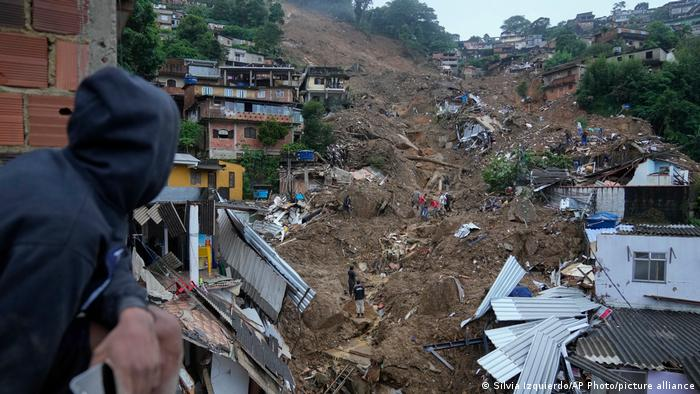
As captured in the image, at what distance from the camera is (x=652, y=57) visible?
117 feet

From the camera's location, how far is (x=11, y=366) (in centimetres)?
90

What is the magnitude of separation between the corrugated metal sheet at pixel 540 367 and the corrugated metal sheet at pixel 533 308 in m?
1.11

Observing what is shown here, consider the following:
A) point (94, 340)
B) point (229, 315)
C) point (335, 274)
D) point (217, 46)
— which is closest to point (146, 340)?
point (94, 340)

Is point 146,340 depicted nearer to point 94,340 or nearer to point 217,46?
point 94,340

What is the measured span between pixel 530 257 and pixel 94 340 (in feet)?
51.8

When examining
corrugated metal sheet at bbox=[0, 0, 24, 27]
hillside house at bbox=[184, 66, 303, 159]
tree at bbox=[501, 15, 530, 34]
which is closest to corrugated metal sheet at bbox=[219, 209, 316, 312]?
corrugated metal sheet at bbox=[0, 0, 24, 27]

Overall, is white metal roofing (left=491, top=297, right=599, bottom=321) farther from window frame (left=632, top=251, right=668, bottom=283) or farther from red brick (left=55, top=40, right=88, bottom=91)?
red brick (left=55, top=40, right=88, bottom=91)

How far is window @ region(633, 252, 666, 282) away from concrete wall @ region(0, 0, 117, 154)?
10.4 meters

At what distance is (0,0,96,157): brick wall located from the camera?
2719 mm

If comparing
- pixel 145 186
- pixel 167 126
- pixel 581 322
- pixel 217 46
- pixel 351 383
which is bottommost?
pixel 351 383

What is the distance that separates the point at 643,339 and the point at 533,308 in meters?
2.07

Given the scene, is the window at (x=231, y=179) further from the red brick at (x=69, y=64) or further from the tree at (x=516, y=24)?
the tree at (x=516, y=24)

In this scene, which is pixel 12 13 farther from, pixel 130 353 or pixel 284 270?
pixel 284 270

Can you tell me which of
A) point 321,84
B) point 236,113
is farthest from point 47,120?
point 321,84
